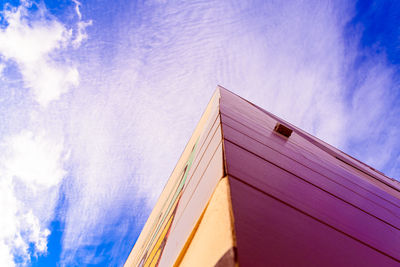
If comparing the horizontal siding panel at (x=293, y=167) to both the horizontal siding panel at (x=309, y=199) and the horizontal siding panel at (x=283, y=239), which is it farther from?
the horizontal siding panel at (x=283, y=239)

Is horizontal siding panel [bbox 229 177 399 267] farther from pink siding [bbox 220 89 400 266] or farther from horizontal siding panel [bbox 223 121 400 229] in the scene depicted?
horizontal siding panel [bbox 223 121 400 229]

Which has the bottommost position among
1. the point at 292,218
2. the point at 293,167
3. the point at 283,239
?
the point at 283,239

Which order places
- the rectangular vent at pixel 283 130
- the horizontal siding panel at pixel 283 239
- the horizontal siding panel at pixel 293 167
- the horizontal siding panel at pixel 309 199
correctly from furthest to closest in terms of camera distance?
1. the rectangular vent at pixel 283 130
2. the horizontal siding panel at pixel 293 167
3. the horizontal siding panel at pixel 309 199
4. the horizontal siding panel at pixel 283 239

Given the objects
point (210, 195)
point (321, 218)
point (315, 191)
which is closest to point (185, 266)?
point (210, 195)

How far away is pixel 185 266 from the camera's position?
1.51m

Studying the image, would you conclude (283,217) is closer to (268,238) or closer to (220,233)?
(268,238)

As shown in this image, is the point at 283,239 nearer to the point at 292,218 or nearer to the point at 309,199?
the point at 292,218

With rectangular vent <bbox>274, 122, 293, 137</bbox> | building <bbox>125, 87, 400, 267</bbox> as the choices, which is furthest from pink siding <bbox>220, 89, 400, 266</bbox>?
rectangular vent <bbox>274, 122, 293, 137</bbox>

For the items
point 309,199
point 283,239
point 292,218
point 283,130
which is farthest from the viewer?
point 283,130

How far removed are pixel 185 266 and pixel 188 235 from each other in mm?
183

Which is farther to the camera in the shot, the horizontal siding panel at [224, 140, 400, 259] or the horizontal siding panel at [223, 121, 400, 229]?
the horizontal siding panel at [223, 121, 400, 229]

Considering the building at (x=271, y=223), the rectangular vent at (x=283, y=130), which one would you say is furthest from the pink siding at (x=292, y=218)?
the rectangular vent at (x=283, y=130)

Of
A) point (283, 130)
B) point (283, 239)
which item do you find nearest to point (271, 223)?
point (283, 239)

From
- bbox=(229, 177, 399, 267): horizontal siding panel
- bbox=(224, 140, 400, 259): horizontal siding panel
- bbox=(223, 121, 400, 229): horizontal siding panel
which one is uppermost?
bbox=(223, 121, 400, 229): horizontal siding panel
